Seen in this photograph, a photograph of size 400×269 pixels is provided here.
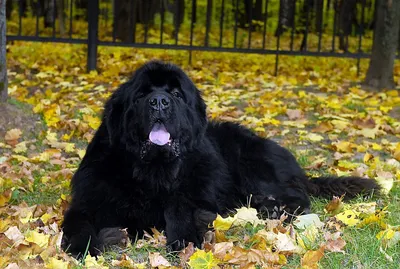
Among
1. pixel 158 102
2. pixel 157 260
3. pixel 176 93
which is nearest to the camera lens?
pixel 157 260

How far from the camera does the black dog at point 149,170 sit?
386 cm

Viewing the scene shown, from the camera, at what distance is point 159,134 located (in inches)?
153

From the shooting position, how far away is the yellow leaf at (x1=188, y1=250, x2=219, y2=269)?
3332mm

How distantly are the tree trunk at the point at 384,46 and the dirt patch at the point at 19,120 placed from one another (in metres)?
5.13

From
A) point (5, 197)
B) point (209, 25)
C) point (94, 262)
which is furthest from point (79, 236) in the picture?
point (209, 25)

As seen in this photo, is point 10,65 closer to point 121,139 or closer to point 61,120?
point 61,120

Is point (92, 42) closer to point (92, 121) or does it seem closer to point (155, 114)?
point (92, 121)

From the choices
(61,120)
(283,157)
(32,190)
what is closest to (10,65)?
(61,120)

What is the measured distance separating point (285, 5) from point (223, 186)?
9.99 metres

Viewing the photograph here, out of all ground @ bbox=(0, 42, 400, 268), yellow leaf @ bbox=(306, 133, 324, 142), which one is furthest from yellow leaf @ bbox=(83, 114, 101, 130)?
yellow leaf @ bbox=(306, 133, 324, 142)

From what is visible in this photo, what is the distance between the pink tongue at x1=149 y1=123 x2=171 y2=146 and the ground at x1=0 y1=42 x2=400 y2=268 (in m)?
0.57

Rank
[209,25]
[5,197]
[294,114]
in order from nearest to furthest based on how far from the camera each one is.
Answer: [5,197] → [294,114] → [209,25]

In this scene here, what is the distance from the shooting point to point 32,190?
5125mm

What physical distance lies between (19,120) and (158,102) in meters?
3.30
